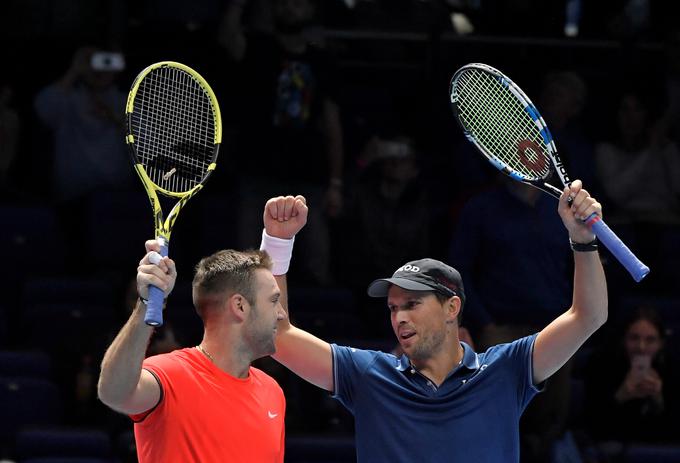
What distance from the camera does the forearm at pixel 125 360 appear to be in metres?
4.76

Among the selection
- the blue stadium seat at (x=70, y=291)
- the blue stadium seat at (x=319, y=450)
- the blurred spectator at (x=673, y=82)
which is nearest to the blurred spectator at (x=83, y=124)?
the blue stadium seat at (x=70, y=291)

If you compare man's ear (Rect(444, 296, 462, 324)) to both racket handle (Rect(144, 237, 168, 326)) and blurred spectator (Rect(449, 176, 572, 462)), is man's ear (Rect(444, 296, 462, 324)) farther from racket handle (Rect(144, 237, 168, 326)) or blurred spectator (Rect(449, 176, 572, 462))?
blurred spectator (Rect(449, 176, 572, 462))

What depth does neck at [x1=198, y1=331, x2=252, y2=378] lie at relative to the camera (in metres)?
5.41

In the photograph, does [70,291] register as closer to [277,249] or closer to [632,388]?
[632,388]

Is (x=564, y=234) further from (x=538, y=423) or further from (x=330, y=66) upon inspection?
(x=330, y=66)

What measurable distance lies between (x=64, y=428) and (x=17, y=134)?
313 cm

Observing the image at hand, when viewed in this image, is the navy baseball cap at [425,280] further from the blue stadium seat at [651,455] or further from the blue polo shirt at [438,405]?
the blue stadium seat at [651,455]

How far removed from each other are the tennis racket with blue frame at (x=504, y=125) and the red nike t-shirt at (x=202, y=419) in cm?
146

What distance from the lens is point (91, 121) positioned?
35.6ft

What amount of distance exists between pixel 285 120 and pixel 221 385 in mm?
4992

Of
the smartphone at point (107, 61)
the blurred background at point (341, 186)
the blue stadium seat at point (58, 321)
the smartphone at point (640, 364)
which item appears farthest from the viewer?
the smartphone at point (107, 61)

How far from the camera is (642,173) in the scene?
11.4 metres

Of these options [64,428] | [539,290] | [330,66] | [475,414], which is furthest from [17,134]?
[475,414]

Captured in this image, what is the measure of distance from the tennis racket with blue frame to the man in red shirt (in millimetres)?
1174
